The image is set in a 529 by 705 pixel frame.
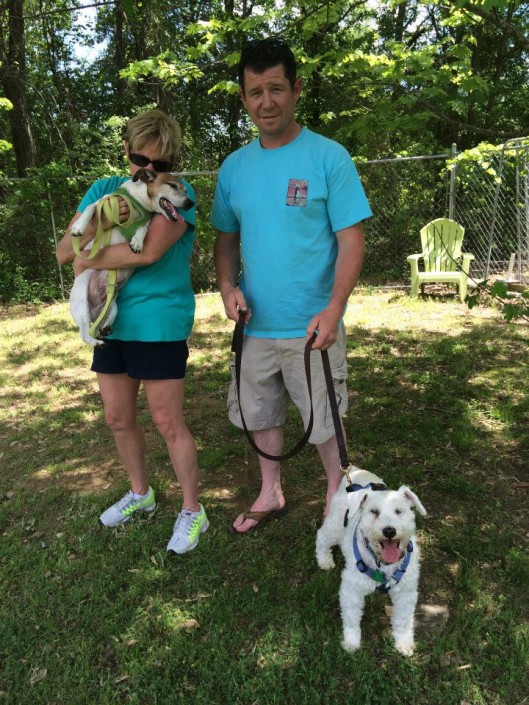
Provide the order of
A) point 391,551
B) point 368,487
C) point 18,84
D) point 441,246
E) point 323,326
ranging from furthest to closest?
point 18,84
point 441,246
point 323,326
point 368,487
point 391,551

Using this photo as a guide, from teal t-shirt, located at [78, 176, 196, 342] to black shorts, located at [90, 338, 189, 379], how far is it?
0.05 m

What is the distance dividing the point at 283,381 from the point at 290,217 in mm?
837

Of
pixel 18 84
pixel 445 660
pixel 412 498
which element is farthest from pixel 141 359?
pixel 18 84

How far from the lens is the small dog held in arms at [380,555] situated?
76.2 inches

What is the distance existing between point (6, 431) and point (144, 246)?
287 centimetres

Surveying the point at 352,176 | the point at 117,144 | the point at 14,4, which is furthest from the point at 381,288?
the point at 14,4

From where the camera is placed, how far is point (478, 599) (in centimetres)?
236

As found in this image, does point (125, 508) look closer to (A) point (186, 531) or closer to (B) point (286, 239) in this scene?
(A) point (186, 531)

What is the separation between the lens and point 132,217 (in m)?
2.16

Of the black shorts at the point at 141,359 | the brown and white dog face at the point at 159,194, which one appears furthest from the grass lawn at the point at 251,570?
the brown and white dog face at the point at 159,194

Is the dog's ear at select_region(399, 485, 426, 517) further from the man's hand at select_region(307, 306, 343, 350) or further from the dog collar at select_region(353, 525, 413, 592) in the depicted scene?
the man's hand at select_region(307, 306, 343, 350)

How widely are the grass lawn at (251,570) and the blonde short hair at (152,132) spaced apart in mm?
1983

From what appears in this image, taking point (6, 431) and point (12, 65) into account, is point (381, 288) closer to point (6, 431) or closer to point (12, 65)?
point (6, 431)

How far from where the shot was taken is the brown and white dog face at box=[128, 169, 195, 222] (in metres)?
2.16
